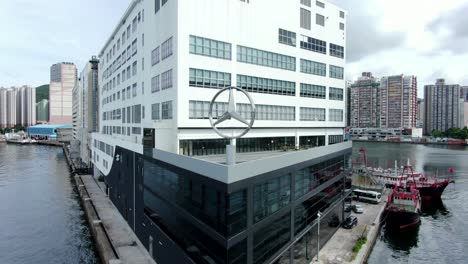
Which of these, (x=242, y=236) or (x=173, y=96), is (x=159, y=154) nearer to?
(x=173, y=96)

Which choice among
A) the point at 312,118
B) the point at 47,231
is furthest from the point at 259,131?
the point at 47,231

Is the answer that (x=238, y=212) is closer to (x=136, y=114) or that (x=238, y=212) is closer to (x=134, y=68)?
(x=136, y=114)

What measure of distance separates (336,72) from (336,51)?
10.5 ft

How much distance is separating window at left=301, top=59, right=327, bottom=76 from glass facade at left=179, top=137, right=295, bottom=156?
984 cm

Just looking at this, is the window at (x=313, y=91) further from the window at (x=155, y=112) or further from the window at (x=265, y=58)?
the window at (x=155, y=112)

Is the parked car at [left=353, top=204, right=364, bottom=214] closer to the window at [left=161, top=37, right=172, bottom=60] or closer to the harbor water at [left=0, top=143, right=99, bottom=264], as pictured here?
the window at [left=161, top=37, right=172, bottom=60]

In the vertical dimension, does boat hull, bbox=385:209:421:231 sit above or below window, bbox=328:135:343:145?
below

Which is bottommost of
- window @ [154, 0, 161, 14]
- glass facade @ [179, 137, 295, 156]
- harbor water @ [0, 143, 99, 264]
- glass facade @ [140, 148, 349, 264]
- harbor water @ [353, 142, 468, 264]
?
harbor water @ [353, 142, 468, 264]

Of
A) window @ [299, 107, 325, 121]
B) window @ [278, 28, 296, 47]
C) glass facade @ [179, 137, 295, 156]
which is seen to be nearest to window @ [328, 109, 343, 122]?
window @ [299, 107, 325, 121]

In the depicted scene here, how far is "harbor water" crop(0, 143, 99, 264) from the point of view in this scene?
39.8 meters

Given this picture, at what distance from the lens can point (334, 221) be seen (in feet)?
139

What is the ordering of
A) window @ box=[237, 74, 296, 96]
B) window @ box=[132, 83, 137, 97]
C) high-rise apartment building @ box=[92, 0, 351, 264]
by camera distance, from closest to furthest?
high-rise apartment building @ box=[92, 0, 351, 264] → window @ box=[237, 74, 296, 96] → window @ box=[132, 83, 137, 97]

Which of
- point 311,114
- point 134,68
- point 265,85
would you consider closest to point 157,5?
point 134,68

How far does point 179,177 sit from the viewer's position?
26.8 meters
